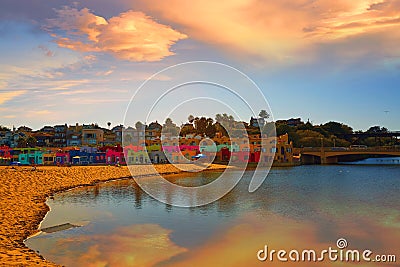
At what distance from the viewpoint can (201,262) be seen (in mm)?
17703

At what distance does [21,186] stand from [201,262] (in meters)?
26.6

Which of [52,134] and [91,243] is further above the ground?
[52,134]

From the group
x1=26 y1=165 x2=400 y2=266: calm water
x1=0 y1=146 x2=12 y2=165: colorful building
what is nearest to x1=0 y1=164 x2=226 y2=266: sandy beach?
x1=26 y1=165 x2=400 y2=266: calm water

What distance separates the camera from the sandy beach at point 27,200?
16430mm

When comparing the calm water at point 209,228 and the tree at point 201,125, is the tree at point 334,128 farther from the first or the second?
the calm water at point 209,228

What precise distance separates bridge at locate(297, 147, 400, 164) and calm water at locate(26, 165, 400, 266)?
61.6 metres

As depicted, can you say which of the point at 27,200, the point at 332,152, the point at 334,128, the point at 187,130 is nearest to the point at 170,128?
the point at 187,130

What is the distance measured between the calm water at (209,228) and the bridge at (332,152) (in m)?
61.6

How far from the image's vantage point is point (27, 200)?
104 ft

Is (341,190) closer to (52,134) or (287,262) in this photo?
(287,262)

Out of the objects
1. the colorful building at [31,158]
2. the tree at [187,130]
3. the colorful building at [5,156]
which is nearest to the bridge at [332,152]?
the tree at [187,130]

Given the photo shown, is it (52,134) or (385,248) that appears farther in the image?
(52,134)

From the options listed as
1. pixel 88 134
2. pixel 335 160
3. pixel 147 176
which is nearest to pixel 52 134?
pixel 88 134

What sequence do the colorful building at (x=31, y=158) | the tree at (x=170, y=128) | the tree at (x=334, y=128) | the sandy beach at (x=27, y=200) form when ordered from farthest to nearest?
the tree at (x=334, y=128), the tree at (x=170, y=128), the colorful building at (x=31, y=158), the sandy beach at (x=27, y=200)
